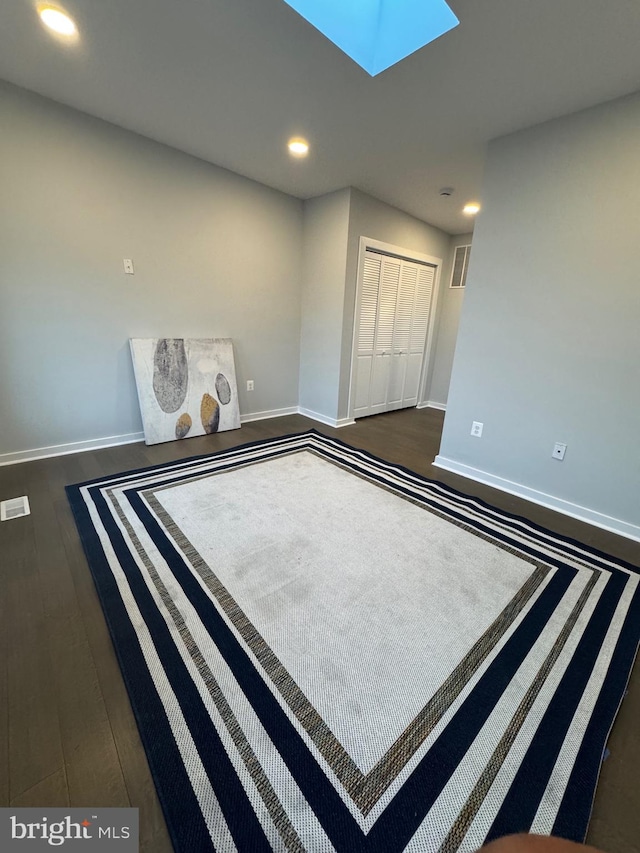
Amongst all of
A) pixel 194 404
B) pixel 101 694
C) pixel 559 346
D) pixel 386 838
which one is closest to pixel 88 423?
pixel 194 404

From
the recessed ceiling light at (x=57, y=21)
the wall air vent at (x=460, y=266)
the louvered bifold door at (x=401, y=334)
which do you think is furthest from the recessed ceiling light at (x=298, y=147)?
A: the wall air vent at (x=460, y=266)

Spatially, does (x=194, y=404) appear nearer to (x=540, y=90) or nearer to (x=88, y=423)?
(x=88, y=423)

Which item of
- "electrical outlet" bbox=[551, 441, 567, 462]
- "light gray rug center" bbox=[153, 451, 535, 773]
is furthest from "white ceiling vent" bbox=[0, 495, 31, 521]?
"electrical outlet" bbox=[551, 441, 567, 462]

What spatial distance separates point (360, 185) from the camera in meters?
3.32

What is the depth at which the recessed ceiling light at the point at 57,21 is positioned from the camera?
159 cm

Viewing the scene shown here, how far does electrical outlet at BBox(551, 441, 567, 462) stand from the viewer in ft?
7.63

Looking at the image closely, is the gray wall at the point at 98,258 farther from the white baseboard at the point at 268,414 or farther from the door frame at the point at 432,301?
the door frame at the point at 432,301

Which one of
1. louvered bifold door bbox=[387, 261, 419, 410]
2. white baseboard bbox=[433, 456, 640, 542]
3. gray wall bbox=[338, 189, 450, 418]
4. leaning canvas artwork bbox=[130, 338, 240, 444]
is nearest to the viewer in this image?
white baseboard bbox=[433, 456, 640, 542]

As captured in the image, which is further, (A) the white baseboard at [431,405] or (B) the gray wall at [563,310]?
(A) the white baseboard at [431,405]

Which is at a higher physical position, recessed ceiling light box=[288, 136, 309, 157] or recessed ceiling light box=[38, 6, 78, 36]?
recessed ceiling light box=[38, 6, 78, 36]

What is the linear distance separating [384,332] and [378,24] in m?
2.71

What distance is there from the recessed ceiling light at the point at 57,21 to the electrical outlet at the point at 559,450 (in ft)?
11.9

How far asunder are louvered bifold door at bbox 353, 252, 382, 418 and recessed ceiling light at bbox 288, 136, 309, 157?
1.22 m

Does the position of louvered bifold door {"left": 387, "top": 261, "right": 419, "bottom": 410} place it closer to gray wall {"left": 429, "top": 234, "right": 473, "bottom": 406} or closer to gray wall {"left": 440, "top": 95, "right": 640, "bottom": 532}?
gray wall {"left": 429, "top": 234, "right": 473, "bottom": 406}
